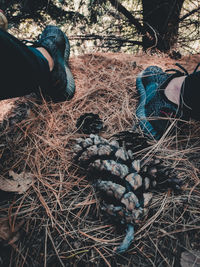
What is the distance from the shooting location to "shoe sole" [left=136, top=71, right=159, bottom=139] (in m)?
1.05

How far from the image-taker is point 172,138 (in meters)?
0.99

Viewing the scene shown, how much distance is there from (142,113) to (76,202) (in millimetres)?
752

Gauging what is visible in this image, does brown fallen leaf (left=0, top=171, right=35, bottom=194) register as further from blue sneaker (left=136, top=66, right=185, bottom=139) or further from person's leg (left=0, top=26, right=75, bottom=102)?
blue sneaker (left=136, top=66, right=185, bottom=139)

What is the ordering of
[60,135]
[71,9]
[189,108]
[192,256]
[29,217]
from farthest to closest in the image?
[71,9] → [60,135] → [189,108] → [29,217] → [192,256]

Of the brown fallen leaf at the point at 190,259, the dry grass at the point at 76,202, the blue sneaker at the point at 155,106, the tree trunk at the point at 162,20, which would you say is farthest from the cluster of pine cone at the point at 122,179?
the tree trunk at the point at 162,20

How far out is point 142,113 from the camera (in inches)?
45.0

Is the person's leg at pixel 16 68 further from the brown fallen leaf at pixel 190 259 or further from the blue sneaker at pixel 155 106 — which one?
the brown fallen leaf at pixel 190 259

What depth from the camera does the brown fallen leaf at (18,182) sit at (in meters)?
0.78

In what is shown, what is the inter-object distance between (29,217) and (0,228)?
112mm

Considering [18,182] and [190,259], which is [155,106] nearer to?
[190,259]

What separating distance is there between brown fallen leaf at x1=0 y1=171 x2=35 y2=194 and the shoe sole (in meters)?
0.76

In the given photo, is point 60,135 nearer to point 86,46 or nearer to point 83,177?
point 83,177

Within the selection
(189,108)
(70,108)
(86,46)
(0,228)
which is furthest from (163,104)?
(86,46)

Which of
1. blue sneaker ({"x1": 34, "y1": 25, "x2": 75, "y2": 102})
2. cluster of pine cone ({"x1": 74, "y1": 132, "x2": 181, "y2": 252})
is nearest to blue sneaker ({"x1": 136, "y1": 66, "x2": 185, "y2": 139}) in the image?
cluster of pine cone ({"x1": 74, "y1": 132, "x2": 181, "y2": 252})
